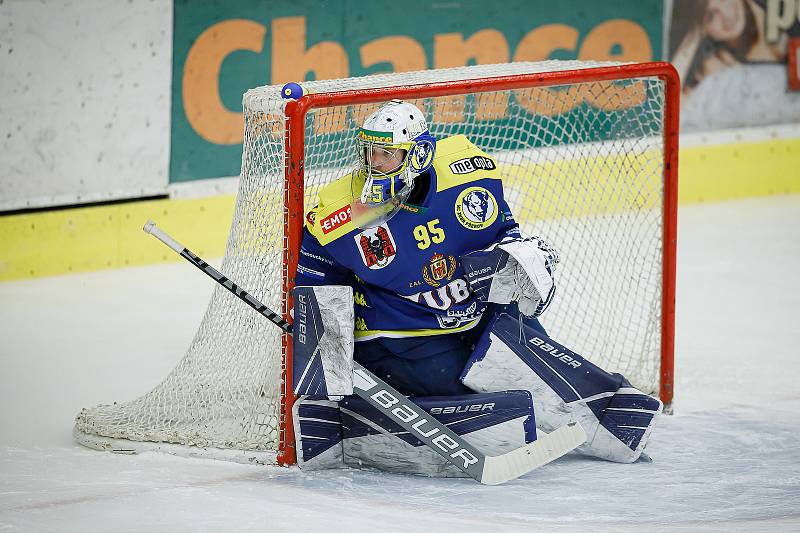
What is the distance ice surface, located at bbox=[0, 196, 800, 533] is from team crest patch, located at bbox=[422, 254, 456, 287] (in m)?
0.53

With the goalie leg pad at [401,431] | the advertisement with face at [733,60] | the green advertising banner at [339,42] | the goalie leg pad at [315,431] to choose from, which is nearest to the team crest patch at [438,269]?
the goalie leg pad at [401,431]

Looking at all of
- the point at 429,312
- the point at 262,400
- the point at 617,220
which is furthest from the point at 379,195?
the point at 617,220

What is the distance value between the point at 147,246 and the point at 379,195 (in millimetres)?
2899

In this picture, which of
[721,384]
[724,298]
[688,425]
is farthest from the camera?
[724,298]

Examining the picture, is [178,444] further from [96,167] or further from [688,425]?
[96,167]

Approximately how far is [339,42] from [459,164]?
124 inches

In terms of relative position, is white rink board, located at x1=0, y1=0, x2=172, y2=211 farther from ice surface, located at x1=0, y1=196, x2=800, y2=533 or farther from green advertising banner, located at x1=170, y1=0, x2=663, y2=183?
ice surface, located at x1=0, y1=196, x2=800, y2=533

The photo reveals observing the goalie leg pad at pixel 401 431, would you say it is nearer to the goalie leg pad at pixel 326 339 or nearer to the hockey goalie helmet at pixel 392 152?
the goalie leg pad at pixel 326 339

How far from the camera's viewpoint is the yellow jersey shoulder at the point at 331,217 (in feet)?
12.3

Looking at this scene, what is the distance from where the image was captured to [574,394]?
13.0 feet

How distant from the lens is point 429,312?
3.87 meters

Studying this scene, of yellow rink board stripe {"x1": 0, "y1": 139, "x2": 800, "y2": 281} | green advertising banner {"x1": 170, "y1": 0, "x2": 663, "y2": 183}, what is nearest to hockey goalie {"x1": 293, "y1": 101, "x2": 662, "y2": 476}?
yellow rink board stripe {"x1": 0, "y1": 139, "x2": 800, "y2": 281}

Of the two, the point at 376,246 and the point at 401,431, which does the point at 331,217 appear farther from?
the point at 401,431

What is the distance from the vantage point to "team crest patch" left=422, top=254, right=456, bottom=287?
3.80 m
